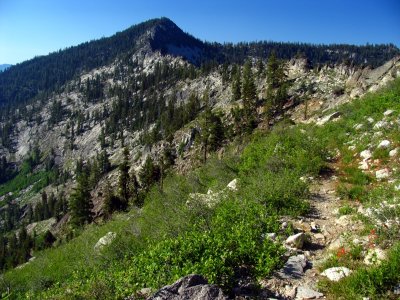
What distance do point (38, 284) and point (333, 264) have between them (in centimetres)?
1781

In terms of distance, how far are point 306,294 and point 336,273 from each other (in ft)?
3.17

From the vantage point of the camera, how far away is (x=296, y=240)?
384 inches

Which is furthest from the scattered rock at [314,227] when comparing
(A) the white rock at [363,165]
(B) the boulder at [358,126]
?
(B) the boulder at [358,126]

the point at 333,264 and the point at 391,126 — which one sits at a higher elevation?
the point at 391,126

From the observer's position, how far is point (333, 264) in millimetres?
8422

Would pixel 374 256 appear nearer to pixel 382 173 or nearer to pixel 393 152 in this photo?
pixel 382 173

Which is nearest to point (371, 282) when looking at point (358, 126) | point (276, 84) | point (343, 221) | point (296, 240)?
point (296, 240)

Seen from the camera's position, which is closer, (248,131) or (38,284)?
(38,284)

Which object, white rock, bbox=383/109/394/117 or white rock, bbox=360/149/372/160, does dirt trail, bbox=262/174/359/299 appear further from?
white rock, bbox=383/109/394/117

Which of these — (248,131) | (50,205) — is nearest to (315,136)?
(248,131)

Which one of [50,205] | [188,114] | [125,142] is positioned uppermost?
[188,114]

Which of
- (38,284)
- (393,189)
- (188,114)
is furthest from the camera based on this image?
(188,114)

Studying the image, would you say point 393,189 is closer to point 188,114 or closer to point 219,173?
point 219,173

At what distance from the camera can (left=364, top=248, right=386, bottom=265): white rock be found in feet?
25.1
